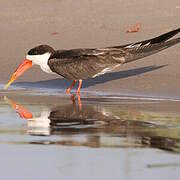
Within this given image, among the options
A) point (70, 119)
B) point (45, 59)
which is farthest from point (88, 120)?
point (45, 59)

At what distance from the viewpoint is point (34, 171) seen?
6.13 meters

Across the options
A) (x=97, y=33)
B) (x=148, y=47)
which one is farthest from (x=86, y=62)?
(x=97, y=33)

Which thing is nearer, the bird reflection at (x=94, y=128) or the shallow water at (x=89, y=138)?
the shallow water at (x=89, y=138)

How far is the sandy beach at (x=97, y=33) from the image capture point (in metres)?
11.5

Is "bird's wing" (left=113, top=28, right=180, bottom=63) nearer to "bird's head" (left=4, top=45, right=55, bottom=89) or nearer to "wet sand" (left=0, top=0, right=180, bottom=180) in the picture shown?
"wet sand" (left=0, top=0, right=180, bottom=180)

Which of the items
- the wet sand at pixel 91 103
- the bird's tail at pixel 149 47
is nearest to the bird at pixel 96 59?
the bird's tail at pixel 149 47

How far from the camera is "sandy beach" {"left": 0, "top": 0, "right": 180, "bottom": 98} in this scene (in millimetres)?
11539

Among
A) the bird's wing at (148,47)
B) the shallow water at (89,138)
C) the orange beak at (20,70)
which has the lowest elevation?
the shallow water at (89,138)

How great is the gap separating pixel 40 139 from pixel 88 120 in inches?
47.0

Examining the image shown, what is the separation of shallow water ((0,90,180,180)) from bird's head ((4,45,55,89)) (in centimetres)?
96

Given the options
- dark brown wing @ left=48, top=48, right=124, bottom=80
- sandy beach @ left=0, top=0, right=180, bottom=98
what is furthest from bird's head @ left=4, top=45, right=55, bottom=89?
sandy beach @ left=0, top=0, right=180, bottom=98

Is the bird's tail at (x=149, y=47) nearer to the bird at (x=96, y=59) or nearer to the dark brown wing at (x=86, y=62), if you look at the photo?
the bird at (x=96, y=59)

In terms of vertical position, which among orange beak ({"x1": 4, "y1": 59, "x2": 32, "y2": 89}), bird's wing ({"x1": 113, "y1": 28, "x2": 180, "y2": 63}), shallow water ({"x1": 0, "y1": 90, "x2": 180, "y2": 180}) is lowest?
shallow water ({"x1": 0, "y1": 90, "x2": 180, "y2": 180})

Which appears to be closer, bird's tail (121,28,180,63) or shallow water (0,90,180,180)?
shallow water (0,90,180,180)
